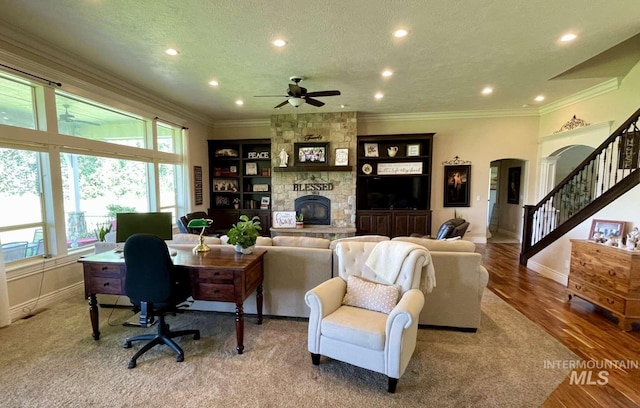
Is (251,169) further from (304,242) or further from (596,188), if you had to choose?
(596,188)

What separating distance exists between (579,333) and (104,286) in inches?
182

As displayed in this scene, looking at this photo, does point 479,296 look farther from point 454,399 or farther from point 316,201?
point 316,201

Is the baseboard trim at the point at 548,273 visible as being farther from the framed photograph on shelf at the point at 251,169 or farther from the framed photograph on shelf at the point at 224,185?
the framed photograph on shelf at the point at 224,185

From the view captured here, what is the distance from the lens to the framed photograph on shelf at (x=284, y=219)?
6.93m

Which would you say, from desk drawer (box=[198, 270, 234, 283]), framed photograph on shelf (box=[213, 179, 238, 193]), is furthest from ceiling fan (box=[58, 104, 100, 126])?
framed photograph on shelf (box=[213, 179, 238, 193])

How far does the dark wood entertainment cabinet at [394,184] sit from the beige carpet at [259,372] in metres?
3.91

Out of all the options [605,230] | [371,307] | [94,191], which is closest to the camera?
[371,307]

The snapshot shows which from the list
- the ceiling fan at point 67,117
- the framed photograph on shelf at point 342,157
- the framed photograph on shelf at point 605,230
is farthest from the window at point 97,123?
the framed photograph on shelf at point 605,230

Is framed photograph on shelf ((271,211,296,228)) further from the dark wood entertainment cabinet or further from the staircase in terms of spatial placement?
the staircase

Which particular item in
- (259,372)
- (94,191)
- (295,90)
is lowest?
(259,372)

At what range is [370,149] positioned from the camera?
22.9 ft

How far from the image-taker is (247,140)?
729 cm

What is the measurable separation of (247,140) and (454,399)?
22.2 feet

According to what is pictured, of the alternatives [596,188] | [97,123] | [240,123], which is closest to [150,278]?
[97,123]
